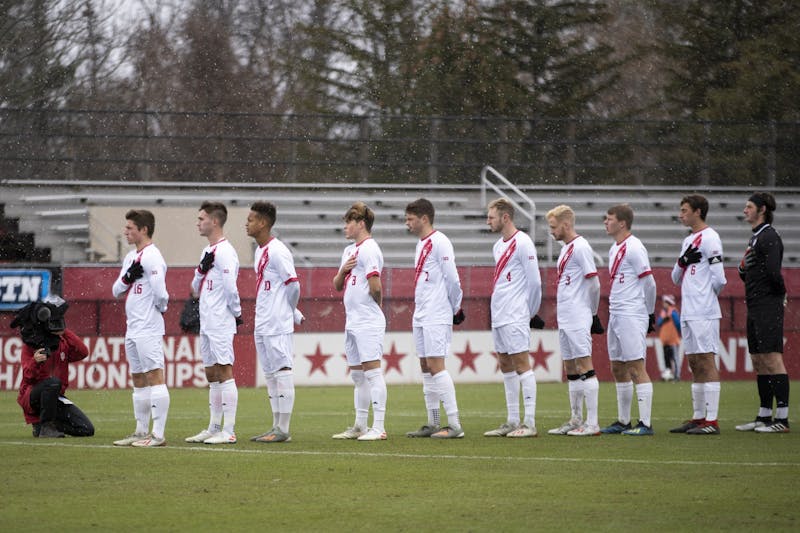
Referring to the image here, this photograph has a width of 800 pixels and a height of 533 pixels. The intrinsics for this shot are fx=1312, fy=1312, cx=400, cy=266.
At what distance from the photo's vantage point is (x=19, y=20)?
1257 inches

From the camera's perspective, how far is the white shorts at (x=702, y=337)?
13.4m

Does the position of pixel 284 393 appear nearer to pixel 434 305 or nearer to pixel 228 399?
pixel 228 399

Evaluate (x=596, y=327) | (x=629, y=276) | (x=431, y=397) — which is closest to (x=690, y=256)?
(x=629, y=276)

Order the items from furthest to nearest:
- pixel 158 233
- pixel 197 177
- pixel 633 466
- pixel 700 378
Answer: pixel 197 177
pixel 158 233
pixel 700 378
pixel 633 466

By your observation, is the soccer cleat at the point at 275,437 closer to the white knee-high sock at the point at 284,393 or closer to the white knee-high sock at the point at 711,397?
the white knee-high sock at the point at 284,393

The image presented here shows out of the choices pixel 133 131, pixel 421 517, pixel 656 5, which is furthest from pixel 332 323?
pixel 656 5

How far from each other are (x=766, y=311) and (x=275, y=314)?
5.14 metres

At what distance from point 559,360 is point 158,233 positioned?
9641 mm

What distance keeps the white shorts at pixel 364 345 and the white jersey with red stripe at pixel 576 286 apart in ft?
6.36

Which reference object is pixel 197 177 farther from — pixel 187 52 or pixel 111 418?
pixel 111 418

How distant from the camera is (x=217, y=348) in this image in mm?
11922

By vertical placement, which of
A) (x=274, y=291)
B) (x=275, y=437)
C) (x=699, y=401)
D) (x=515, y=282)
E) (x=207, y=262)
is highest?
(x=207, y=262)

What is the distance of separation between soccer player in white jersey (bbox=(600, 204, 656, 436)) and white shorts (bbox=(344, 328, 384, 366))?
8.06 ft

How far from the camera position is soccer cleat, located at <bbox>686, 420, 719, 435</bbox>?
1326cm
